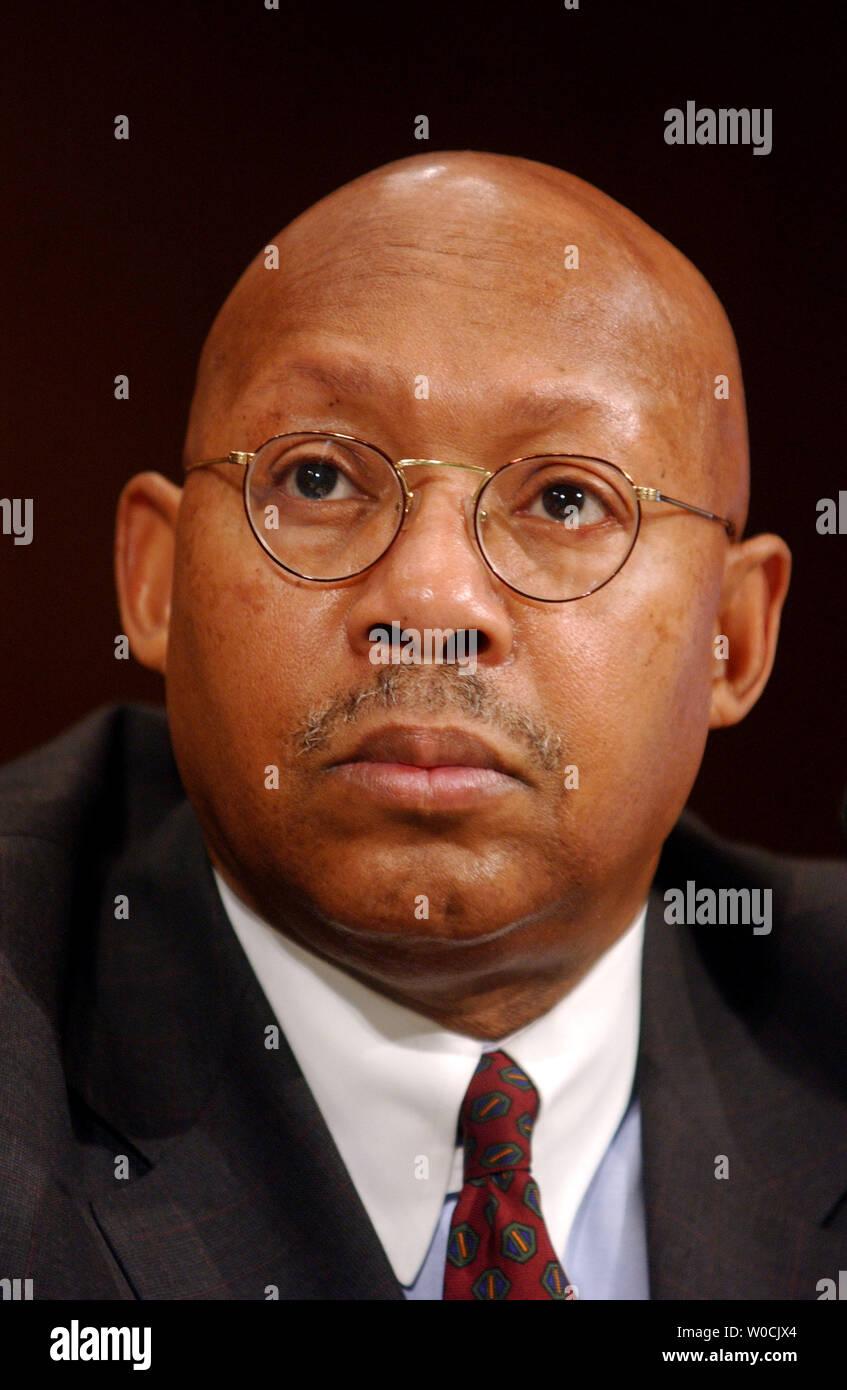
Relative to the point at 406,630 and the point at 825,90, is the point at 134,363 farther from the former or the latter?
the point at 825,90

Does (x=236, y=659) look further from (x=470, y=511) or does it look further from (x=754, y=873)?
(x=754, y=873)

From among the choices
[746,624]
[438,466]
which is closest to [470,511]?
[438,466]

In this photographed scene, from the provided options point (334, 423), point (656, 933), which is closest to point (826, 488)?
point (656, 933)

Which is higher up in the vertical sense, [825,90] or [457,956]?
[825,90]

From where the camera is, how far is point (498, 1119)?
135cm

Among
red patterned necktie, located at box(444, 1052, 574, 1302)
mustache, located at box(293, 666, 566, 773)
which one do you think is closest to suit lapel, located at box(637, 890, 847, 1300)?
red patterned necktie, located at box(444, 1052, 574, 1302)

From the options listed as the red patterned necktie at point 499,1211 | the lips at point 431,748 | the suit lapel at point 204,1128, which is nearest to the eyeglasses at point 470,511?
the lips at point 431,748

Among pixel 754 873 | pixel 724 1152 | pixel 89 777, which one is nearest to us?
pixel 724 1152

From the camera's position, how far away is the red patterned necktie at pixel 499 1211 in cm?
130

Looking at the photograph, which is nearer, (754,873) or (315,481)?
(315,481)

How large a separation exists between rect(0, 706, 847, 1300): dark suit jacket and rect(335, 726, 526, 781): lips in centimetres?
30

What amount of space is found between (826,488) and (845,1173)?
812 mm

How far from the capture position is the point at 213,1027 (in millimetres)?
1402

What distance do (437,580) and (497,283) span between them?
0.27 metres
